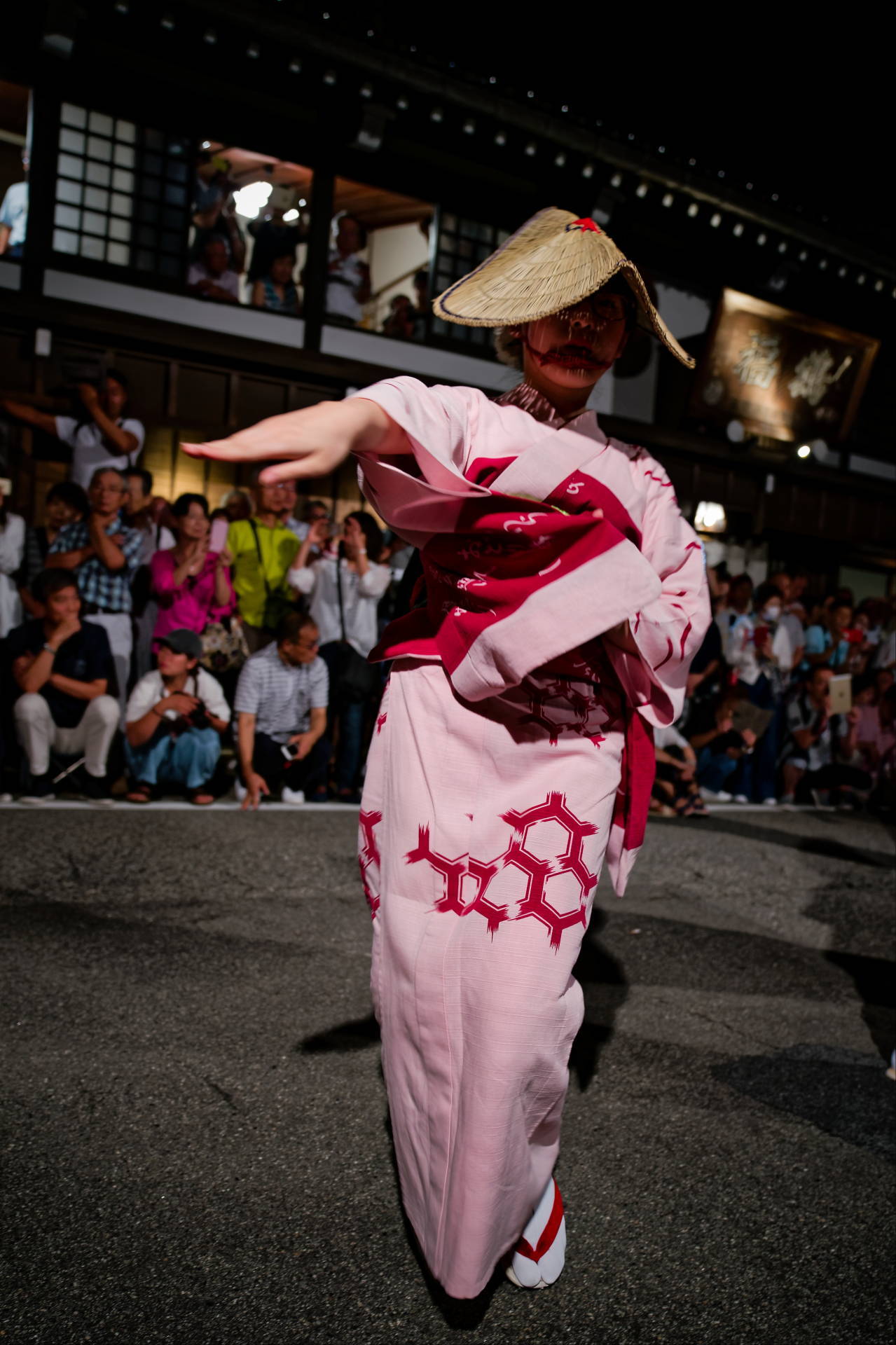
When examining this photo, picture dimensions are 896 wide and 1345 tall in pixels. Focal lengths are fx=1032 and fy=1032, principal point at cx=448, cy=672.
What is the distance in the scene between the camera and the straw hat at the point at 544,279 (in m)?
1.84

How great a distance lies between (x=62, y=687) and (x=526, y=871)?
4182 mm

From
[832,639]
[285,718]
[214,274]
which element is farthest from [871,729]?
[214,274]

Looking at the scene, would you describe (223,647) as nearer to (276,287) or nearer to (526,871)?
(276,287)

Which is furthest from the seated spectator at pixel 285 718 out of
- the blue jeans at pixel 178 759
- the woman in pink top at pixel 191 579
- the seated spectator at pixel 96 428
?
the seated spectator at pixel 96 428

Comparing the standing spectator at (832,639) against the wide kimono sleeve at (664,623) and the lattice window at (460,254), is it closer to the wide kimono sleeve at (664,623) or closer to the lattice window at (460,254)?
the lattice window at (460,254)

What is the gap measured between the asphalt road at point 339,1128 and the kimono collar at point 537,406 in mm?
1598

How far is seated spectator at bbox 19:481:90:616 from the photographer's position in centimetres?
568

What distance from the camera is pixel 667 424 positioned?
11.3m

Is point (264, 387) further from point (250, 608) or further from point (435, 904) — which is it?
point (435, 904)

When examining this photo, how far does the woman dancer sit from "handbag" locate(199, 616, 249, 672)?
4143 millimetres

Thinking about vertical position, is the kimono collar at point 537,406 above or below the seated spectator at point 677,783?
above

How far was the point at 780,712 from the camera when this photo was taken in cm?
806

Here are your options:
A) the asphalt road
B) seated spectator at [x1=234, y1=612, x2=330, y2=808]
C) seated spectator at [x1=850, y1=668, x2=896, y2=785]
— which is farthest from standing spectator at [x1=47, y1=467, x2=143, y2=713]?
seated spectator at [x1=850, y1=668, x2=896, y2=785]

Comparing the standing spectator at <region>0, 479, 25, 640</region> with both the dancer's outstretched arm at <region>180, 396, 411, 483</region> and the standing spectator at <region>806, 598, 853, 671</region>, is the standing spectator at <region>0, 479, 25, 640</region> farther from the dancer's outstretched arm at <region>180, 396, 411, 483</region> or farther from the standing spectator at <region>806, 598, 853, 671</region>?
the standing spectator at <region>806, 598, 853, 671</region>
